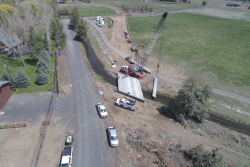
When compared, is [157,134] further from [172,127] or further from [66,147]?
[66,147]

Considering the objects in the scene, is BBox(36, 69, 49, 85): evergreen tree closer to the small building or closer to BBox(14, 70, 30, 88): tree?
BBox(14, 70, 30, 88): tree

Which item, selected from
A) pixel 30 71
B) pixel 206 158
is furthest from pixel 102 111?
pixel 30 71

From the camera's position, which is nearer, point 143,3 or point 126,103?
point 126,103

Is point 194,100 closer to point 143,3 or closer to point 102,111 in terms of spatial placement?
point 102,111

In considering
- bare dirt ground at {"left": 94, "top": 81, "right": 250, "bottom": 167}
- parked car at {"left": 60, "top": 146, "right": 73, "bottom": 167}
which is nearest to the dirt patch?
parked car at {"left": 60, "top": 146, "right": 73, "bottom": 167}

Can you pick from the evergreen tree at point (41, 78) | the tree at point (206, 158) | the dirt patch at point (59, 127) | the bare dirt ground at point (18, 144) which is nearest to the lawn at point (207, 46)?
the tree at point (206, 158)
